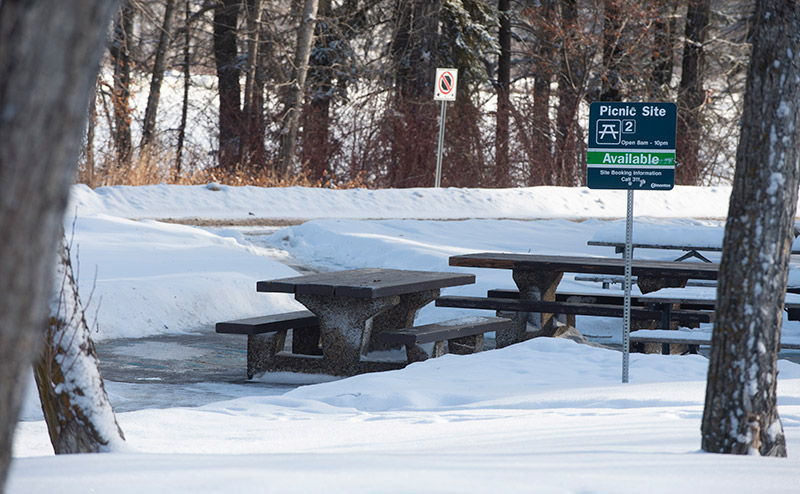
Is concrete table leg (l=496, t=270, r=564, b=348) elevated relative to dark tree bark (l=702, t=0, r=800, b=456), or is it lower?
lower

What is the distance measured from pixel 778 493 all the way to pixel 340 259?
10.4 metres

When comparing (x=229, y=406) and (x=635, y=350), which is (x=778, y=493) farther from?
(x=635, y=350)

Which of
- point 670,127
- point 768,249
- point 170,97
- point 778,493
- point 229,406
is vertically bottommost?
point 229,406

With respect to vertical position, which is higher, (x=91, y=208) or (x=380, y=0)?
(x=380, y=0)

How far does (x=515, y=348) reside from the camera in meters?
7.47

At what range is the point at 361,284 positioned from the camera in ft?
23.5

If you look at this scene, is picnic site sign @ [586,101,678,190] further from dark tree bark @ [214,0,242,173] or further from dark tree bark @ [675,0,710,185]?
dark tree bark @ [675,0,710,185]

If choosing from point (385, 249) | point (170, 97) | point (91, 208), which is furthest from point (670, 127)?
point (170, 97)

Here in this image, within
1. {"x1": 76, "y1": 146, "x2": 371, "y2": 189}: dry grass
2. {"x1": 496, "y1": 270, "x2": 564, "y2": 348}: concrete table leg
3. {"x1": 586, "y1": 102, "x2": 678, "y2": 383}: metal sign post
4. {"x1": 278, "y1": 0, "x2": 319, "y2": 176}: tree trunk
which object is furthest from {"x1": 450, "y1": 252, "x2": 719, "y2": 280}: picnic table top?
{"x1": 278, "y1": 0, "x2": 319, "y2": 176}: tree trunk

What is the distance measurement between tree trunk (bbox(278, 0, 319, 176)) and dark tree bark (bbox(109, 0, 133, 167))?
3443mm

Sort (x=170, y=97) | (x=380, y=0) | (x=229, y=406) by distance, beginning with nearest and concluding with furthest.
→ (x=229, y=406), (x=380, y=0), (x=170, y=97)

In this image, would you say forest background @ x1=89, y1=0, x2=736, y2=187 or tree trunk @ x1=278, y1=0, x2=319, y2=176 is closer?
tree trunk @ x1=278, y1=0, x2=319, y2=176

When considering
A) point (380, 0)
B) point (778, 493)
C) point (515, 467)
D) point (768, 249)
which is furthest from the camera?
point (380, 0)

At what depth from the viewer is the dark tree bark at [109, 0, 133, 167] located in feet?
67.6
